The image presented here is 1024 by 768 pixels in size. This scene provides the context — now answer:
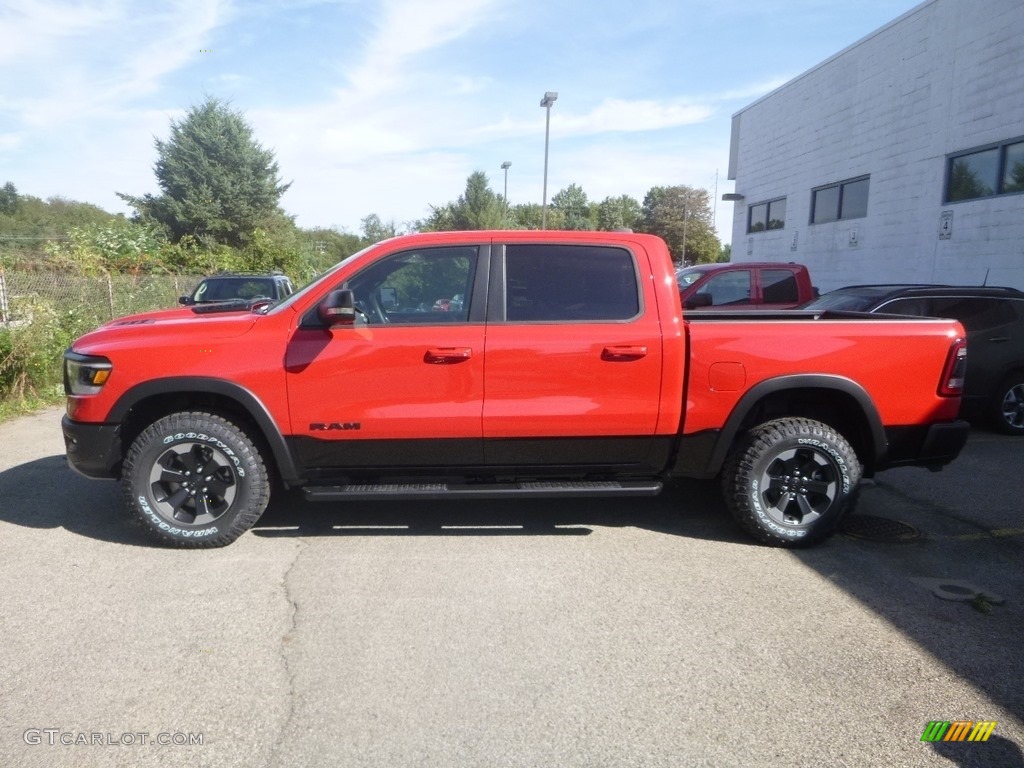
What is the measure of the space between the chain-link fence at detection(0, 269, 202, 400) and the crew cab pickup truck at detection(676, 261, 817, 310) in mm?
8113

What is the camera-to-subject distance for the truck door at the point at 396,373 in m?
4.19

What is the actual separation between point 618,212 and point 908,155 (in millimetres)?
67835

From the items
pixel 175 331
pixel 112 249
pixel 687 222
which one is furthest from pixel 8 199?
pixel 175 331

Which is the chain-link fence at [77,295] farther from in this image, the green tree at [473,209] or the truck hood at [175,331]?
the green tree at [473,209]

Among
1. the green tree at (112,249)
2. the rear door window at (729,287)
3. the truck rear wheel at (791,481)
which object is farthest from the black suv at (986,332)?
the green tree at (112,249)

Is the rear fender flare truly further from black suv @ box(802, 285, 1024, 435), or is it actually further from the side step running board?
black suv @ box(802, 285, 1024, 435)

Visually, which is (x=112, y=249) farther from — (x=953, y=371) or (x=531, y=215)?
(x=531, y=215)

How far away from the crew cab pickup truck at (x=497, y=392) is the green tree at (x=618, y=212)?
2832 inches

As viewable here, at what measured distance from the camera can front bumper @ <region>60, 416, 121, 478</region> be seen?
13.9ft

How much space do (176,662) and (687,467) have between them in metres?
2.96

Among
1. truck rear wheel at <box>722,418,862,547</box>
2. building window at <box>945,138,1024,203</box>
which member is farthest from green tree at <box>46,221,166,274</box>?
building window at <box>945,138,1024,203</box>

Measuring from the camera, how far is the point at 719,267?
388 inches

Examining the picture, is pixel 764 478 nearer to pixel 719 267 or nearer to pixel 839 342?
pixel 839 342

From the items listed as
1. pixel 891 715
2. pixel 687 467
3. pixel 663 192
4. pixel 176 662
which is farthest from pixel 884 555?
pixel 663 192
